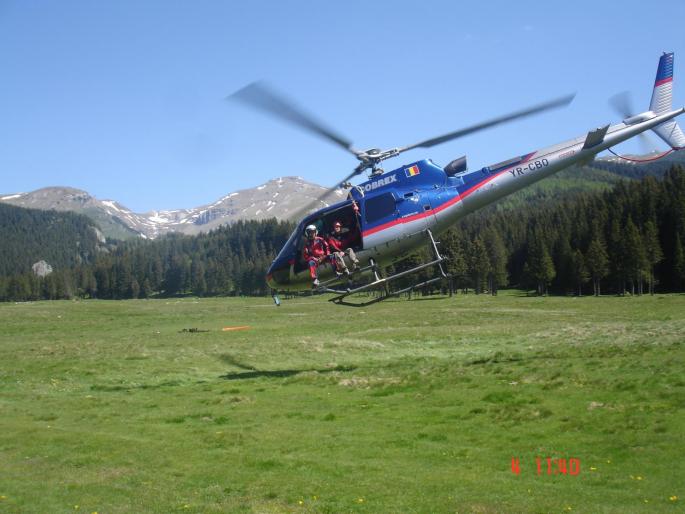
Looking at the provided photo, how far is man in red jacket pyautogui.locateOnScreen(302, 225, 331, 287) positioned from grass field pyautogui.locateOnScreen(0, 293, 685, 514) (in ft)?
13.5

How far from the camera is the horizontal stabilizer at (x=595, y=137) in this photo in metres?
22.3

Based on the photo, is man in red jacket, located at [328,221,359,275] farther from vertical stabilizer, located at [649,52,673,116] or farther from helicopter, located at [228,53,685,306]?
vertical stabilizer, located at [649,52,673,116]

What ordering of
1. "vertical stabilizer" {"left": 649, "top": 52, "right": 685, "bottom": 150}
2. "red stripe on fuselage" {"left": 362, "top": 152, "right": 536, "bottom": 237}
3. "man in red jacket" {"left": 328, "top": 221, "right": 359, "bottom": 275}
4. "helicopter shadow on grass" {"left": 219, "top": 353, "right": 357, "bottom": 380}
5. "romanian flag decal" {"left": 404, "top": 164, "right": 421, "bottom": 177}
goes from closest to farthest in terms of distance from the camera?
"man in red jacket" {"left": 328, "top": 221, "right": 359, "bottom": 275} < "red stripe on fuselage" {"left": 362, "top": 152, "right": 536, "bottom": 237} < "romanian flag decal" {"left": 404, "top": 164, "right": 421, "bottom": 177} < "vertical stabilizer" {"left": 649, "top": 52, "right": 685, "bottom": 150} < "helicopter shadow on grass" {"left": 219, "top": 353, "right": 357, "bottom": 380}

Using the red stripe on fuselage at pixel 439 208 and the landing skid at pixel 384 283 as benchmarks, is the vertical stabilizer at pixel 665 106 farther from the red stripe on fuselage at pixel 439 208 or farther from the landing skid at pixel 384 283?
the landing skid at pixel 384 283

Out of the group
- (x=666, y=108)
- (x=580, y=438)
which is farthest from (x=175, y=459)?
(x=666, y=108)

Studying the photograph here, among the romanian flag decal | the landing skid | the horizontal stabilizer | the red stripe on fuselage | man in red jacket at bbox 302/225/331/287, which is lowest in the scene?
the landing skid

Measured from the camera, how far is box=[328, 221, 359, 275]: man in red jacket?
72.2 feet

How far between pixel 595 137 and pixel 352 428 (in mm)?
13582

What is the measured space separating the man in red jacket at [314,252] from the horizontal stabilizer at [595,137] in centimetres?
987
